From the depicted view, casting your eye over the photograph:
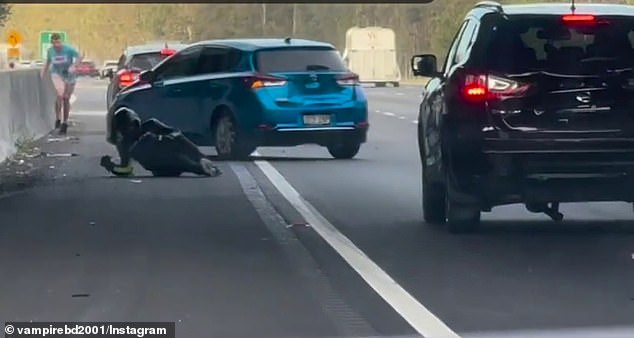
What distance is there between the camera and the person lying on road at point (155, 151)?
20.8 m

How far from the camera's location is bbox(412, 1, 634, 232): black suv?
13.3m

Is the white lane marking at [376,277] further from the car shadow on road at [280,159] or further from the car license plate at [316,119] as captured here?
the car shadow on road at [280,159]

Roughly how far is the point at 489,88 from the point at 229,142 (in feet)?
36.2

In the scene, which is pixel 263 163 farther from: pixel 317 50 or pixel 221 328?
pixel 221 328

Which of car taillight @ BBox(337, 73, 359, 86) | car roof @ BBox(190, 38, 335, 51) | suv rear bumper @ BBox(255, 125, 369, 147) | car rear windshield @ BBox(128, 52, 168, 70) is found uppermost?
car roof @ BBox(190, 38, 335, 51)

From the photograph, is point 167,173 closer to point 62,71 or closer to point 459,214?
point 459,214

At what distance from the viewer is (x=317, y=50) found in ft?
80.2

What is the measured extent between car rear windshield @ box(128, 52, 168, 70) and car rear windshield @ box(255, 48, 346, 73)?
9130 mm

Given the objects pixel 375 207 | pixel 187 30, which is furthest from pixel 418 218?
pixel 187 30

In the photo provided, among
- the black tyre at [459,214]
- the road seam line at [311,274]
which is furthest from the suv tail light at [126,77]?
the black tyre at [459,214]

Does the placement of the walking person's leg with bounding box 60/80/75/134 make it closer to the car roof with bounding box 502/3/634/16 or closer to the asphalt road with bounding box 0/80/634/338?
the asphalt road with bounding box 0/80/634/338

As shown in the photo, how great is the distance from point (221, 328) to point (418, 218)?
20.3ft

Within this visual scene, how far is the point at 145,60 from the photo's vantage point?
3341 cm

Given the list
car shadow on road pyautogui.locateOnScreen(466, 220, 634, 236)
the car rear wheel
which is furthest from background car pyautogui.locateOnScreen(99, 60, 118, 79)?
car shadow on road pyautogui.locateOnScreen(466, 220, 634, 236)
